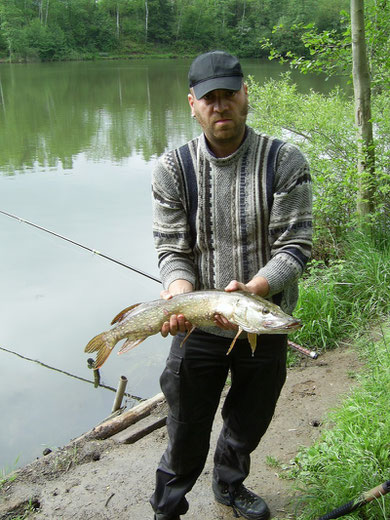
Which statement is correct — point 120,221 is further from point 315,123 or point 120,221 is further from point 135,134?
point 135,134

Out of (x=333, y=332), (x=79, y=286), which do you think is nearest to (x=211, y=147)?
(x=333, y=332)

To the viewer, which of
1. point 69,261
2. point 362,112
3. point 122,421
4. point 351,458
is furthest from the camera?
point 69,261

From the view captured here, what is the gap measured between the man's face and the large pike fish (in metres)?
0.63

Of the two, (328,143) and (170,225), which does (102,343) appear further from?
(328,143)

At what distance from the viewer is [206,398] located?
93.3 inches

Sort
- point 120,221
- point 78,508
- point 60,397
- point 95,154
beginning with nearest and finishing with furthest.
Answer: point 78,508 < point 60,397 < point 120,221 < point 95,154

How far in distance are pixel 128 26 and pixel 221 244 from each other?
221ft

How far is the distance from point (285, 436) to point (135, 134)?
14.5m

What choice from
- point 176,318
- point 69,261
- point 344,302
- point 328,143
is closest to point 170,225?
point 176,318

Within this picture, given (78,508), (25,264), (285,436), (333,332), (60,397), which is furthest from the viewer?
(25,264)

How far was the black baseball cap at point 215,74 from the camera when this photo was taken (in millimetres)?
2090

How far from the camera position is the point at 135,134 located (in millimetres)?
16797

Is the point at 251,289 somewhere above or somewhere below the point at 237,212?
below

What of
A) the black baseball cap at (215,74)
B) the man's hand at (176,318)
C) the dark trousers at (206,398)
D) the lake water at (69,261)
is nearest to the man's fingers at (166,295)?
the man's hand at (176,318)
